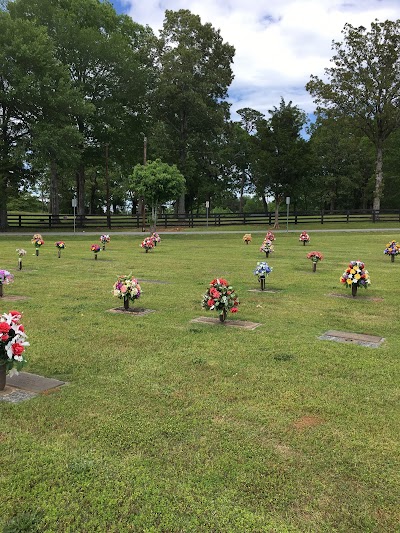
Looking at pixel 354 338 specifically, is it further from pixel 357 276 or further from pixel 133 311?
pixel 133 311

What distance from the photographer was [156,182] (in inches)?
1170

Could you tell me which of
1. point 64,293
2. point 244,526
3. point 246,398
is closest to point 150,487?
point 244,526

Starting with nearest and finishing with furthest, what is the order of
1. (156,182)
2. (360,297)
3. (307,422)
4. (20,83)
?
(307,422)
(360,297)
(156,182)
(20,83)

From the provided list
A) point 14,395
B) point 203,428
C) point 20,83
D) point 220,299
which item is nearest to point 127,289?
point 220,299

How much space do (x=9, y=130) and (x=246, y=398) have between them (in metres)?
37.5

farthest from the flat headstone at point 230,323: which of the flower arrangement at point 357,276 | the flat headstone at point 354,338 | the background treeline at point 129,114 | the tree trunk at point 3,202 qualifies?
the tree trunk at point 3,202

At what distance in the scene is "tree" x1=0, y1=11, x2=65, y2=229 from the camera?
1252 inches

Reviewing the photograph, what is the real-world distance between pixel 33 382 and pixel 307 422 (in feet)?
9.44

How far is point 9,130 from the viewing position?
3550 centimetres

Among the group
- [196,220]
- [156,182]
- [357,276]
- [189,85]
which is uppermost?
[189,85]

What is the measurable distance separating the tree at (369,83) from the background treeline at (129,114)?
1946 mm

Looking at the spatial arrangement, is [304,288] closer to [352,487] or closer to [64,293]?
[64,293]

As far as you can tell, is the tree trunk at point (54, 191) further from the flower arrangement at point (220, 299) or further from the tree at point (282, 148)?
the flower arrangement at point (220, 299)

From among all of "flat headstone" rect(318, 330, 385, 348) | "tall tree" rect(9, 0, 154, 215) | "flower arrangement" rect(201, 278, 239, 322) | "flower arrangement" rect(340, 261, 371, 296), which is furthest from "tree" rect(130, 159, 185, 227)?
"flat headstone" rect(318, 330, 385, 348)
